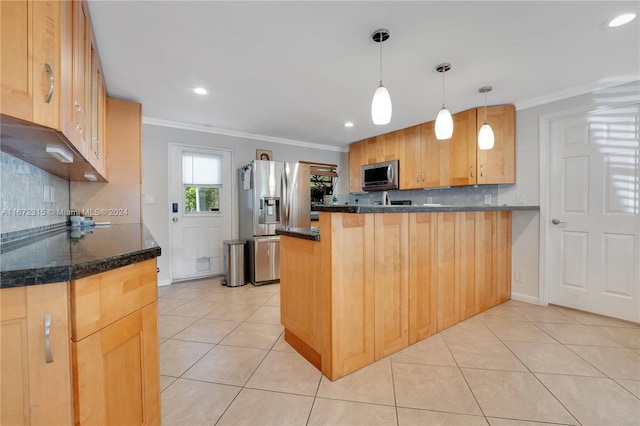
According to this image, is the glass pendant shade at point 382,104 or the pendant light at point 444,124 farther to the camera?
the pendant light at point 444,124

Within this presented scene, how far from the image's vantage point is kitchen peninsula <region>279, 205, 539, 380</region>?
1.64 metres

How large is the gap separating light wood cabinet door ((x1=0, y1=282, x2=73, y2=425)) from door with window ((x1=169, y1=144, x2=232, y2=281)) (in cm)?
321

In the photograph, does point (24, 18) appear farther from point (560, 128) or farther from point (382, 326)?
point (560, 128)

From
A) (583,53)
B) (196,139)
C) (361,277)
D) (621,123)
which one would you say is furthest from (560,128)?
(196,139)

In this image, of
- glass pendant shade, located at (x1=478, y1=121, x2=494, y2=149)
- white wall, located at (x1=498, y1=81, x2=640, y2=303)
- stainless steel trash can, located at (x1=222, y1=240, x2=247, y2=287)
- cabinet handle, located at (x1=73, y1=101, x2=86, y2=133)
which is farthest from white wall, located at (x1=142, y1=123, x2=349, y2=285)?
white wall, located at (x1=498, y1=81, x2=640, y2=303)

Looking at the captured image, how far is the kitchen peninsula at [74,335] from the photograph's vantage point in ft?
2.36

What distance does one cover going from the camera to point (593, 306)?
104 inches

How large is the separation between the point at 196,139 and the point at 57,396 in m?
3.62

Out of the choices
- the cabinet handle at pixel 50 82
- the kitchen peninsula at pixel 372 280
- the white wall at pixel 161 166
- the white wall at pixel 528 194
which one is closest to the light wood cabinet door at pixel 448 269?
the kitchen peninsula at pixel 372 280

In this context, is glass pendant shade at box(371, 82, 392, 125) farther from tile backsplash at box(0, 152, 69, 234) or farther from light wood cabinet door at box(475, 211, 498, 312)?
tile backsplash at box(0, 152, 69, 234)

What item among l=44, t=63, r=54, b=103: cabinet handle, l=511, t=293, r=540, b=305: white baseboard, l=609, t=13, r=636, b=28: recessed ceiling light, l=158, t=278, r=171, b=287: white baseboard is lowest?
l=511, t=293, r=540, b=305: white baseboard

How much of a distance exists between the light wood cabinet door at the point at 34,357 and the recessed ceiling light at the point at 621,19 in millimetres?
3143

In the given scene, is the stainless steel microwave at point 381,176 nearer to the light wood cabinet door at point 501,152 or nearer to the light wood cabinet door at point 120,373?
the light wood cabinet door at point 501,152

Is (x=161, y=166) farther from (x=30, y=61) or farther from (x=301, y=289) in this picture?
(x=30, y=61)
